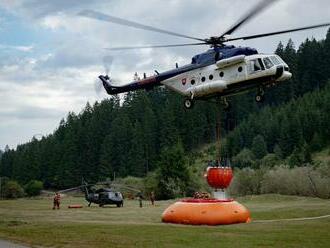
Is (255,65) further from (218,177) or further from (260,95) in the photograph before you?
(218,177)

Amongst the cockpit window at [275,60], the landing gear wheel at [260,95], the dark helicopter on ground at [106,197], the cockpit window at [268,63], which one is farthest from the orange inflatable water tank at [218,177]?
the dark helicopter on ground at [106,197]

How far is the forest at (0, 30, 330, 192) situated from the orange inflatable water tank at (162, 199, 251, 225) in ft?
288

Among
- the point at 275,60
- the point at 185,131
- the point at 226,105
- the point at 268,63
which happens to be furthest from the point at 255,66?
the point at 185,131

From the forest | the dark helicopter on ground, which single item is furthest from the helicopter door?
the forest

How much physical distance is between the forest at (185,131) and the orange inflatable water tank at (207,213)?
288ft

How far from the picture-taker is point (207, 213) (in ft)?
95.9

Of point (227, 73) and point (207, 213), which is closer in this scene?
point (207, 213)

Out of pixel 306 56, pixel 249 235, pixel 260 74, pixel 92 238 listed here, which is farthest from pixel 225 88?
pixel 306 56

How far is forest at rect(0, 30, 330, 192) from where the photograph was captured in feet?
411

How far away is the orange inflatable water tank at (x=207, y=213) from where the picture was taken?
2906cm

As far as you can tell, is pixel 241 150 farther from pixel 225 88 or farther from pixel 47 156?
pixel 225 88

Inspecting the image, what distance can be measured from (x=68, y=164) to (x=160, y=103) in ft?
135

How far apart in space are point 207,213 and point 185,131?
11448 cm

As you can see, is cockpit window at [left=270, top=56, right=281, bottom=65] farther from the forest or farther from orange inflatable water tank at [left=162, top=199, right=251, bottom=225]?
the forest
